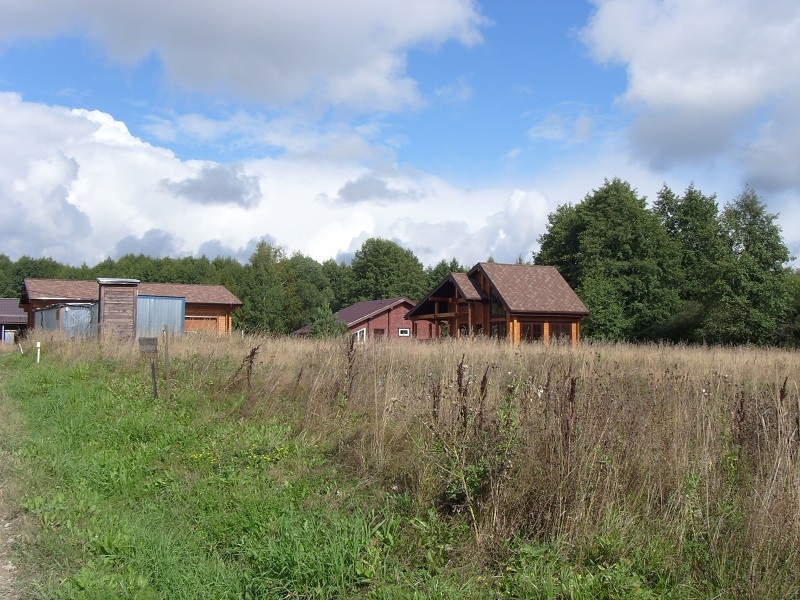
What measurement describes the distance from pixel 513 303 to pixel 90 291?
85.9 ft

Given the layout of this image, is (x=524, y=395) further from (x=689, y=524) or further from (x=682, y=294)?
(x=682, y=294)

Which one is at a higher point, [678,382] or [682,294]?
[682,294]

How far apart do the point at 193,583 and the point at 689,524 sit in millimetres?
3208

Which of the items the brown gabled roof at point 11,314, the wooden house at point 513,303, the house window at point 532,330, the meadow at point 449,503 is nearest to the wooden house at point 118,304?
the wooden house at point 513,303

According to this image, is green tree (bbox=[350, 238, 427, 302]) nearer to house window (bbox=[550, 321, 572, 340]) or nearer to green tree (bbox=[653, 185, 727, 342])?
green tree (bbox=[653, 185, 727, 342])

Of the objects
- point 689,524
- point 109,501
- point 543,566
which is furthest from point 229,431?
point 689,524

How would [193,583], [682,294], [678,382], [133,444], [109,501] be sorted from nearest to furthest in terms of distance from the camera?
[193,583] → [109,501] → [678,382] → [133,444] → [682,294]

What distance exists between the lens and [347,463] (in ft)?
21.3

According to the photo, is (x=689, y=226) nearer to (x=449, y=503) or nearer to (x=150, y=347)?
(x=150, y=347)

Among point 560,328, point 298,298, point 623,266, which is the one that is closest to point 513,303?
point 560,328

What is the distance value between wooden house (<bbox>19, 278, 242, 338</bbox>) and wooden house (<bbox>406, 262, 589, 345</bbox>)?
41.9ft

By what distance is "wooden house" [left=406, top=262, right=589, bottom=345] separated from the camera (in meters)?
32.4

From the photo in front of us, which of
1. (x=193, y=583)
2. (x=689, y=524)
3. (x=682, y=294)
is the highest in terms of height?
(x=682, y=294)

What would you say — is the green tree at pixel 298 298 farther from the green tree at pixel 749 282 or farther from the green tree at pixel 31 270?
the green tree at pixel 31 270
